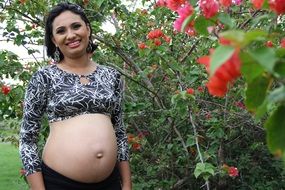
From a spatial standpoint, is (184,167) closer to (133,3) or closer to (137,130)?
(137,130)

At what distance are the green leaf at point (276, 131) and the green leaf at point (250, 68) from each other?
0.28 feet

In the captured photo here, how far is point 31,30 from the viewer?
388 centimetres

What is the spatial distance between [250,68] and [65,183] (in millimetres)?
1527

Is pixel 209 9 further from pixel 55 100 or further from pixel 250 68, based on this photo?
pixel 55 100

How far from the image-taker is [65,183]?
2088 mm

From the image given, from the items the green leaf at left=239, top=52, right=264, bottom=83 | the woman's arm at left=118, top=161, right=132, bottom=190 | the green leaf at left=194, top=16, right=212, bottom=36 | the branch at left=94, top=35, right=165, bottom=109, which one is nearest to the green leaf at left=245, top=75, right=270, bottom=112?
the green leaf at left=239, top=52, right=264, bottom=83

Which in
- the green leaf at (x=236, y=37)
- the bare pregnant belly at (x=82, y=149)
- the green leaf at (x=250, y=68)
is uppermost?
the bare pregnant belly at (x=82, y=149)

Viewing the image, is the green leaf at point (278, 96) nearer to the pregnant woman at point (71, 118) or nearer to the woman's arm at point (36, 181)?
the pregnant woman at point (71, 118)

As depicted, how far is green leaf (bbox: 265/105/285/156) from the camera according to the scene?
2.50 feet

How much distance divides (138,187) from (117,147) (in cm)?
136

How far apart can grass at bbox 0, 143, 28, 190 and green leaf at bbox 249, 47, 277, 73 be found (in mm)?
6200

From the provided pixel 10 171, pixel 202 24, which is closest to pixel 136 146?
pixel 202 24

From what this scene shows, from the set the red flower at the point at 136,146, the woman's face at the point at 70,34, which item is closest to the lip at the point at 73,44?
the woman's face at the point at 70,34

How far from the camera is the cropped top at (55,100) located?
7.01 feet
